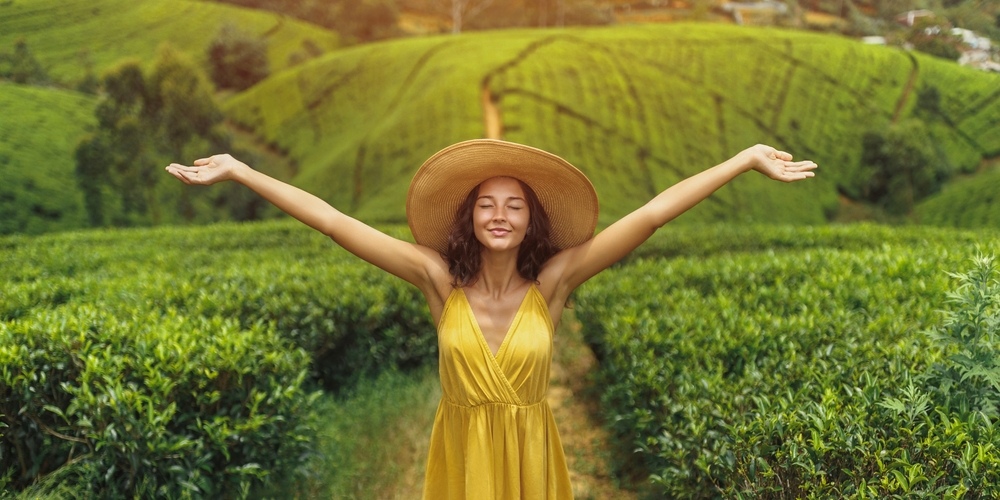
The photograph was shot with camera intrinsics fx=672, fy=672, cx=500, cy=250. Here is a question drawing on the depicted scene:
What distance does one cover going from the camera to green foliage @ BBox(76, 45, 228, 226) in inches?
472

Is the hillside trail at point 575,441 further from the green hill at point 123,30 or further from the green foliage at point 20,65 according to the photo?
the green hill at point 123,30

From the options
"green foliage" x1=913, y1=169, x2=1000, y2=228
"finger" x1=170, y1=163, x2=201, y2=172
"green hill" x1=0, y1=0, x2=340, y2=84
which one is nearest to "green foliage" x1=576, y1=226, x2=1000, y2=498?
"finger" x1=170, y1=163, x2=201, y2=172

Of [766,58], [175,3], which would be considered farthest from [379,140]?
[766,58]

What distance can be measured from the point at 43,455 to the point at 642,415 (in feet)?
9.09

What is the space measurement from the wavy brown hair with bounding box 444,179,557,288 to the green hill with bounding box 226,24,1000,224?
1185 centimetres

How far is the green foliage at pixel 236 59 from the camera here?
16062 mm

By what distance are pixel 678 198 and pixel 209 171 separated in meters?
1.51

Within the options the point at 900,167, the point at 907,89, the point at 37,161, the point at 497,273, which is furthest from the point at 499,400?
the point at 907,89

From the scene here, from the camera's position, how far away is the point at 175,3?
14961 millimetres

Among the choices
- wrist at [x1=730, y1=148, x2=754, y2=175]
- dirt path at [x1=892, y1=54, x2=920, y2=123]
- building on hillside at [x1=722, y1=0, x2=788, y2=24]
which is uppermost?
wrist at [x1=730, y1=148, x2=754, y2=175]

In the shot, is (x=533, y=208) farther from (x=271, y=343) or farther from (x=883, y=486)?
(x=271, y=343)

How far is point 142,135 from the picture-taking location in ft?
41.7

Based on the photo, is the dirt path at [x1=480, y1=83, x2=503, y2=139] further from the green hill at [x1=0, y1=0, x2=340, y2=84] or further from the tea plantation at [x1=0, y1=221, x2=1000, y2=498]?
the tea plantation at [x1=0, y1=221, x2=1000, y2=498]

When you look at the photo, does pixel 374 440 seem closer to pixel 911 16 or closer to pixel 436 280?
pixel 436 280
